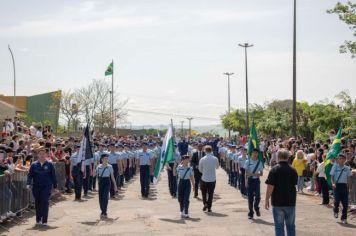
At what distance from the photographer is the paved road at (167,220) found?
14.0 m

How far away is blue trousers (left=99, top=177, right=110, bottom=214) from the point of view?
54.0ft

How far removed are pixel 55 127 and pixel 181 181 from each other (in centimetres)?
4854

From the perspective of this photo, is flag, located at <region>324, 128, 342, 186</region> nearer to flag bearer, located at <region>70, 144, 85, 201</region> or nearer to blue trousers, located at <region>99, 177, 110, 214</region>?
blue trousers, located at <region>99, 177, 110, 214</region>

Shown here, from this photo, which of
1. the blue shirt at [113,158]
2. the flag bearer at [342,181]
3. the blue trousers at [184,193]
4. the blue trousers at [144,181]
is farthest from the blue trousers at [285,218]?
the blue shirt at [113,158]

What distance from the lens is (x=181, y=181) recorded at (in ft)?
53.9

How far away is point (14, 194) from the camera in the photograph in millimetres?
15461

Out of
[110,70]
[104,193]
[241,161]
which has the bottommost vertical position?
[104,193]

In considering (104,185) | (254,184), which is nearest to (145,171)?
(104,185)

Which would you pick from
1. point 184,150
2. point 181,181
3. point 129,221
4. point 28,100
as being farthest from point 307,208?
point 28,100

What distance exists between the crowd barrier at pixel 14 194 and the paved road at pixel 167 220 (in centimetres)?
49

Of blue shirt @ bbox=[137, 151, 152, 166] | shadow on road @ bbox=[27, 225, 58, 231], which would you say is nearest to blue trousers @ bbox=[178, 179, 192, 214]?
shadow on road @ bbox=[27, 225, 58, 231]

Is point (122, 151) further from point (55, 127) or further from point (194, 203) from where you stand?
point (55, 127)

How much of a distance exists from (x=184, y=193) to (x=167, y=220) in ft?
3.14

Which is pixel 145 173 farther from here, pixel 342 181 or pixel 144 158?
pixel 342 181
